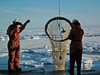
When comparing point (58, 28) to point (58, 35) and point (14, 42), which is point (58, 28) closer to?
point (58, 35)

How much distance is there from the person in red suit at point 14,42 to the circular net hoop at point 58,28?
1.09 m

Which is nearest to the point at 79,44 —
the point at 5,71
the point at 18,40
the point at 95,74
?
the point at 95,74

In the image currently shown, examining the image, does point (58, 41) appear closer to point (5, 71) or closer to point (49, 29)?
point (49, 29)

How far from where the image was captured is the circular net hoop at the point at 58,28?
12141 mm

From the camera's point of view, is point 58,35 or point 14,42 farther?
point 58,35

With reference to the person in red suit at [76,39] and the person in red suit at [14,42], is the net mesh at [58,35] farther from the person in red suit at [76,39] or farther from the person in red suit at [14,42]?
the person in red suit at [76,39]

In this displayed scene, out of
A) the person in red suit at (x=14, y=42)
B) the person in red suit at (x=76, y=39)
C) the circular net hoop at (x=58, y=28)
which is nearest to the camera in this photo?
the person in red suit at (x=76, y=39)

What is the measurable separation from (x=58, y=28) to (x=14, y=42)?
1.69m

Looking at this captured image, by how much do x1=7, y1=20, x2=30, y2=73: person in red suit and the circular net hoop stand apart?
42.9 inches

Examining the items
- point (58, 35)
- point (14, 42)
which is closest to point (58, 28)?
point (58, 35)

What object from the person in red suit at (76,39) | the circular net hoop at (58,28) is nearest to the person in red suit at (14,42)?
the circular net hoop at (58,28)

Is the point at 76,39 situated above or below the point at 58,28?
below

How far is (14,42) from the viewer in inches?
450

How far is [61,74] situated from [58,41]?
1.32 m
